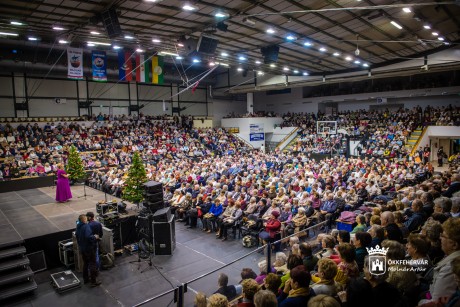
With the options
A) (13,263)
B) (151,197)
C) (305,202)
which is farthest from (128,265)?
(305,202)

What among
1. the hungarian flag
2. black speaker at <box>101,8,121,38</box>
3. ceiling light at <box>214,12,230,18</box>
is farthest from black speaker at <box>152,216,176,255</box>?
the hungarian flag

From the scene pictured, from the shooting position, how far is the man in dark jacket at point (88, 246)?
5.96 m

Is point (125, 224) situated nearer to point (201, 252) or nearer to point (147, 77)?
point (201, 252)

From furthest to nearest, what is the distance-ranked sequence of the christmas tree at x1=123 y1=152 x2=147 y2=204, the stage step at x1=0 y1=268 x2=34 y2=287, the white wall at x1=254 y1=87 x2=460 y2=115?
the white wall at x1=254 y1=87 x2=460 y2=115 < the christmas tree at x1=123 y1=152 x2=147 y2=204 < the stage step at x1=0 y1=268 x2=34 y2=287

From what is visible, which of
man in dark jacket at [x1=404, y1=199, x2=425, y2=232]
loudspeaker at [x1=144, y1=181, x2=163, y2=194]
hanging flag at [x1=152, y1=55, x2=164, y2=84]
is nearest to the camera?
man in dark jacket at [x1=404, y1=199, x2=425, y2=232]

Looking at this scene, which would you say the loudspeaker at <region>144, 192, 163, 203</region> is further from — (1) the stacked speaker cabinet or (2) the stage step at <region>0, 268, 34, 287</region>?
(2) the stage step at <region>0, 268, 34, 287</region>

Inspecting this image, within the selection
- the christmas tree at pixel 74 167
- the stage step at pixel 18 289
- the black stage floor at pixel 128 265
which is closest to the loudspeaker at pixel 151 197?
the black stage floor at pixel 128 265

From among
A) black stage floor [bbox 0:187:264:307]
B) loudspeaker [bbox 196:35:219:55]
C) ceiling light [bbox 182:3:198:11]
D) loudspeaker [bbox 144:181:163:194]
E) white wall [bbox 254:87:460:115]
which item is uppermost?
ceiling light [bbox 182:3:198:11]

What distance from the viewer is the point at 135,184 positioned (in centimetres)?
875

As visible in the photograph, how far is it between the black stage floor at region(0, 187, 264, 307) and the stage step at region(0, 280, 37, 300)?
0.18m

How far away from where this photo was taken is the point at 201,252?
24.8ft

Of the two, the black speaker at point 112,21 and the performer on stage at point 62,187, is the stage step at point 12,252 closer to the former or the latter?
the performer on stage at point 62,187

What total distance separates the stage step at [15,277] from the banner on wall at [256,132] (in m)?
24.0

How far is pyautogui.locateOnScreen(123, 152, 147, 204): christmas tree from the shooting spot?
8656mm
